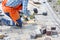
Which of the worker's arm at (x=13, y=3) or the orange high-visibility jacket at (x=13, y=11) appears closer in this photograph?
the worker's arm at (x=13, y=3)

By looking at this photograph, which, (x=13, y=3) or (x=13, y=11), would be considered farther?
(x=13, y=11)

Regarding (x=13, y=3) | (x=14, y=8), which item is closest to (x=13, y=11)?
(x=14, y=8)

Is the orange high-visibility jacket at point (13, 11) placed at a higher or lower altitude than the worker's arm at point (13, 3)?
lower

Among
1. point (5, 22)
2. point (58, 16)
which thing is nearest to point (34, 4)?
point (58, 16)

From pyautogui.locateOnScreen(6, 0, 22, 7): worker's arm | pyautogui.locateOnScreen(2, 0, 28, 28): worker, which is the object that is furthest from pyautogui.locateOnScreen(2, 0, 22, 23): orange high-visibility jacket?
pyautogui.locateOnScreen(6, 0, 22, 7): worker's arm

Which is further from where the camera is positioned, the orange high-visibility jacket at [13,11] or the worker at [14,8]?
the orange high-visibility jacket at [13,11]

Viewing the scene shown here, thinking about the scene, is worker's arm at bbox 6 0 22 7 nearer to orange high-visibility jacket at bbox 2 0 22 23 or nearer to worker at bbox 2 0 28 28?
worker at bbox 2 0 28 28

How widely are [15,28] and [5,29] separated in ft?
1.27

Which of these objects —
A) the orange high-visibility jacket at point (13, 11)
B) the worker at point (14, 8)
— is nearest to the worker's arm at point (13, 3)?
the worker at point (14, 8)

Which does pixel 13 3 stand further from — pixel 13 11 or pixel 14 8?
pixel 13 11

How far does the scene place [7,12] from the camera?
39.3ft

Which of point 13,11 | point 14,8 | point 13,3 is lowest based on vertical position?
point 13,11

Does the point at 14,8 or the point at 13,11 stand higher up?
the point at 14,8

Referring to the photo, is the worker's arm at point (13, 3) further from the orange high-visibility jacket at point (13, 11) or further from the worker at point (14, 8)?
the orange high-visibility jacket at point (13, 11)
